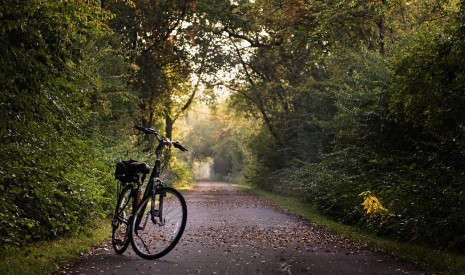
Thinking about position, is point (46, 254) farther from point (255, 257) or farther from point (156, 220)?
point (255, 257)

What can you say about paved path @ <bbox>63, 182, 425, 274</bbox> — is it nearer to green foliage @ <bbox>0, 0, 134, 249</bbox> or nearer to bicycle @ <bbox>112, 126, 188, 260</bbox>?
bicycle @ <bbox>112, 126, 188, 260</bbox>

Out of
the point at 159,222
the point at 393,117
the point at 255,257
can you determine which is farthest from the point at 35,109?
the point at 393,117

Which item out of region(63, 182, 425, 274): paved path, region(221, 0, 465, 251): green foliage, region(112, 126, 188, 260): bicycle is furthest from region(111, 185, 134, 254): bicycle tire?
region(221, 0, 465, 251): green foliage

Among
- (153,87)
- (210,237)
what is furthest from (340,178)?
(153,87)

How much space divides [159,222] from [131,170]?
985 mm

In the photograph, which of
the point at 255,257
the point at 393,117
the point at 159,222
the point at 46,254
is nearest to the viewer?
the point at 46,254

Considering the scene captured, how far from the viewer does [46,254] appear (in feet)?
21.1

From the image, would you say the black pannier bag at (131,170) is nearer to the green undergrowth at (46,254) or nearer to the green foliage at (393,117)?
the green undergrowth at (46,254)

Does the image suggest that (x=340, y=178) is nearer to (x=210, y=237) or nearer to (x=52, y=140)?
(x=210, y=237)

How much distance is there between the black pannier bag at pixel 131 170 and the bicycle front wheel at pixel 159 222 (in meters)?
0.55

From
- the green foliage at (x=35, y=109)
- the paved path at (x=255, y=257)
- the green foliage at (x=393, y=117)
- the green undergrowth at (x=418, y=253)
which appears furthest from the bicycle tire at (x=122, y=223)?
the green foliage at (x=393, y=117)

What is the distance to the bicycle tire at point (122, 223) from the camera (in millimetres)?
7156

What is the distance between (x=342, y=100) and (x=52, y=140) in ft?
29.7

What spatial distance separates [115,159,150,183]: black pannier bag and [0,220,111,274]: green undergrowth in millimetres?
1249
